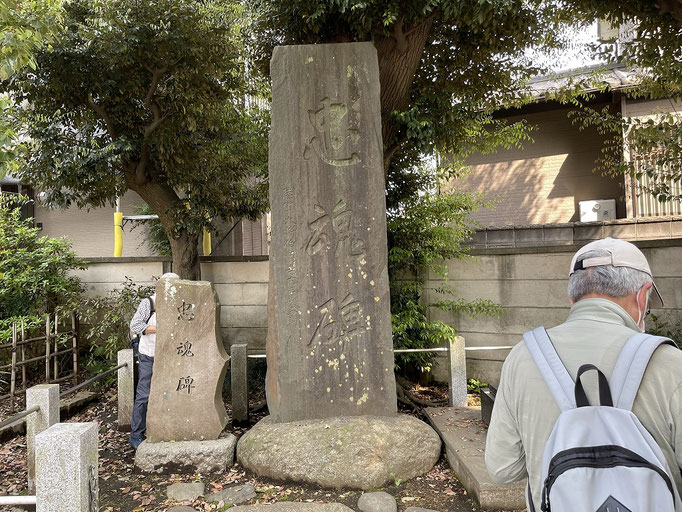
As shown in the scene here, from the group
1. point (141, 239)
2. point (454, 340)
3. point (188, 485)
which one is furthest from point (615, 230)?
point (141, 239)

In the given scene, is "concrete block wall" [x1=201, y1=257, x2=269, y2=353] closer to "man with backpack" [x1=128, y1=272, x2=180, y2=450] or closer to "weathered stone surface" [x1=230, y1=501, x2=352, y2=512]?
"man with backpack" [x1=128, y1=272, x2=180, y2=450]

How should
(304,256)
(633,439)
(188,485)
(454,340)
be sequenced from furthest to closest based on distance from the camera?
(454,340), (304,256), (188,485), (633,439)

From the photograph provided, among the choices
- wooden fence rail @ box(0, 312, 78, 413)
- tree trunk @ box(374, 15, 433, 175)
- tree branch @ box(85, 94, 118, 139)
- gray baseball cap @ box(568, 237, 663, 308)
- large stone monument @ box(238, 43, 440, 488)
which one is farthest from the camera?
tree branch @ box(85, 94, 118, 139)

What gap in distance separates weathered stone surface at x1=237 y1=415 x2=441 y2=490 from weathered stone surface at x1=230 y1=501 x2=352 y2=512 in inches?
18.4

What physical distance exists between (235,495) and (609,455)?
4.20 m

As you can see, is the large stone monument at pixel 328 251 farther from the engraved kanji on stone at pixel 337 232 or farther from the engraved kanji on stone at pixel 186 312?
the engraved kanji on stone at pixel 186 312

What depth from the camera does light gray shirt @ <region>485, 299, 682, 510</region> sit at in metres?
1.48

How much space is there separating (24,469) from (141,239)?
8.42m

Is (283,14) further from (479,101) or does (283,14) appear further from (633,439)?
(633,439)

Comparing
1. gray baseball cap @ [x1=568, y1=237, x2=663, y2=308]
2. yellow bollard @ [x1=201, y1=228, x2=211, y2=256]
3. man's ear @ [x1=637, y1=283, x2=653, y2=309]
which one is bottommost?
man's ear @ [x1=637, y1=283, x2=653, y2=309]

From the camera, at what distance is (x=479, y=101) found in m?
7.73

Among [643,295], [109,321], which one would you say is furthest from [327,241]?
[109,321]

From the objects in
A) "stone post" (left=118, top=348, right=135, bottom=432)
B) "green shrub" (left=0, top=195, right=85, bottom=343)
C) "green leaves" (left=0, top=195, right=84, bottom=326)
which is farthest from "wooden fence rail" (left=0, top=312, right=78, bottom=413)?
"stone post" (left=118, top=348, right=135, bottom=432)

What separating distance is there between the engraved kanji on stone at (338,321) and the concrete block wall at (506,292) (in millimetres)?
3196
